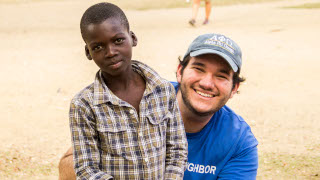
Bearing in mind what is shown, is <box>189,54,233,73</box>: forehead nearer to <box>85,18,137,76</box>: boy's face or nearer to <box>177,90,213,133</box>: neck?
<box>177,90,213,133</box>: neck

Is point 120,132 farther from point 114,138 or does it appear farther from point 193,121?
point 193,121

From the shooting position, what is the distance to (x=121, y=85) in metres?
1.99

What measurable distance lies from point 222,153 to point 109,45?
109 cm

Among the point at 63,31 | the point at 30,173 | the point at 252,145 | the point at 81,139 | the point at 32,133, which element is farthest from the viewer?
the point at 63,31

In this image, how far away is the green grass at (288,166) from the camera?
12.4 ft

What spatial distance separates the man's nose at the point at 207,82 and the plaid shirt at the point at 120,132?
1.56 feet

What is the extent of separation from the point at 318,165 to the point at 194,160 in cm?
→ 182

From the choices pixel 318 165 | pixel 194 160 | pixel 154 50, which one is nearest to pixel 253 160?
pixel 194 160

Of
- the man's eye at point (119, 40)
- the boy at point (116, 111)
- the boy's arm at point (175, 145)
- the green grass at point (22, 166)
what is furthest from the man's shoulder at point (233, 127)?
the green grass at point (22, 166)

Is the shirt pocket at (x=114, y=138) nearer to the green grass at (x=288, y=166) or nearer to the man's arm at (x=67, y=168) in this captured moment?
the man's arm at (x=67, y=168)

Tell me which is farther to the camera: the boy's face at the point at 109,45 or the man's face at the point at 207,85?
the man's face at the point at 207,85

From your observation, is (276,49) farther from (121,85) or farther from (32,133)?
(121,85)

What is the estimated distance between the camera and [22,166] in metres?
3.96

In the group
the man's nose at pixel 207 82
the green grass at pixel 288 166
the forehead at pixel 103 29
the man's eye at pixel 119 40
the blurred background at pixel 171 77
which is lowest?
the green grass at pixel 288 166
